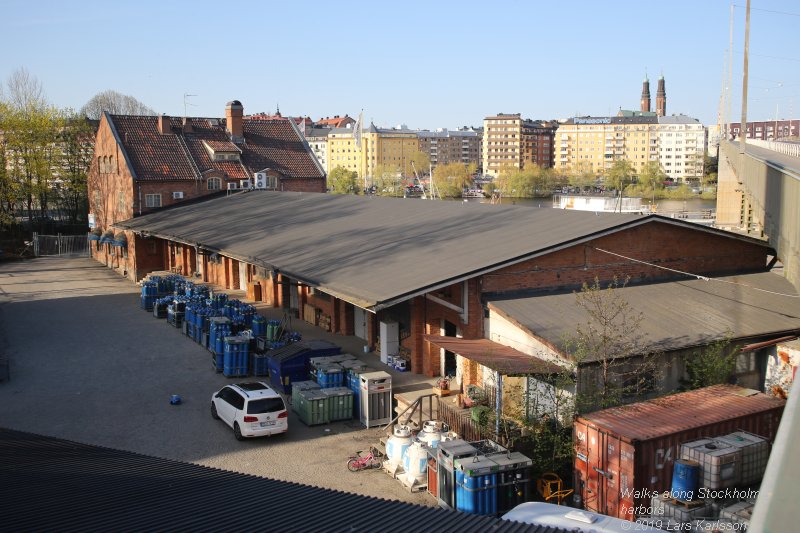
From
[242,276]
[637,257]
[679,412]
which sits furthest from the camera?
[242,276]

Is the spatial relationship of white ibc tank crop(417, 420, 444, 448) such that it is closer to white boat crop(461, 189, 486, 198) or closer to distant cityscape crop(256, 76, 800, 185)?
white boat crop(461, 189, 486, 198)

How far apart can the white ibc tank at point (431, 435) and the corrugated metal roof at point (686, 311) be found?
3257mm

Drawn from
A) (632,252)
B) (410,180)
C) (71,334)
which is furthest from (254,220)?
(410,180)

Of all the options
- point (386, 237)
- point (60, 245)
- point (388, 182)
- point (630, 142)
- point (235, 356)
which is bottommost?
point (60, 245)

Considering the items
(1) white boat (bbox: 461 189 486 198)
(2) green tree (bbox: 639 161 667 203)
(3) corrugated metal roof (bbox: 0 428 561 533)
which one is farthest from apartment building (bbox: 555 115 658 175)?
(3) corrugated metal roof (bbox: 0 428 561 533)

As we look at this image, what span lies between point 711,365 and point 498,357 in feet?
15.8

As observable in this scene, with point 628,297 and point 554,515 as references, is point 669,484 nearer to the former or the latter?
point 554,515

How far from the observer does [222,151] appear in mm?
49312

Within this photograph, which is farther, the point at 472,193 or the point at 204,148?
the point at 472,193

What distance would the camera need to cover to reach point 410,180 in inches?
6289

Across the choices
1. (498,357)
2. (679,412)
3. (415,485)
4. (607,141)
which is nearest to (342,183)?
(607,141)

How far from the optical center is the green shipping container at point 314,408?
18156 mm

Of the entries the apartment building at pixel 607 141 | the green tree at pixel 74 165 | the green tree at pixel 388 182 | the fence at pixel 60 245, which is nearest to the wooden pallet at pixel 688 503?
the fence at pixel 60 245

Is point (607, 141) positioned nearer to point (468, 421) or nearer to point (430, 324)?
point (430, 324)
